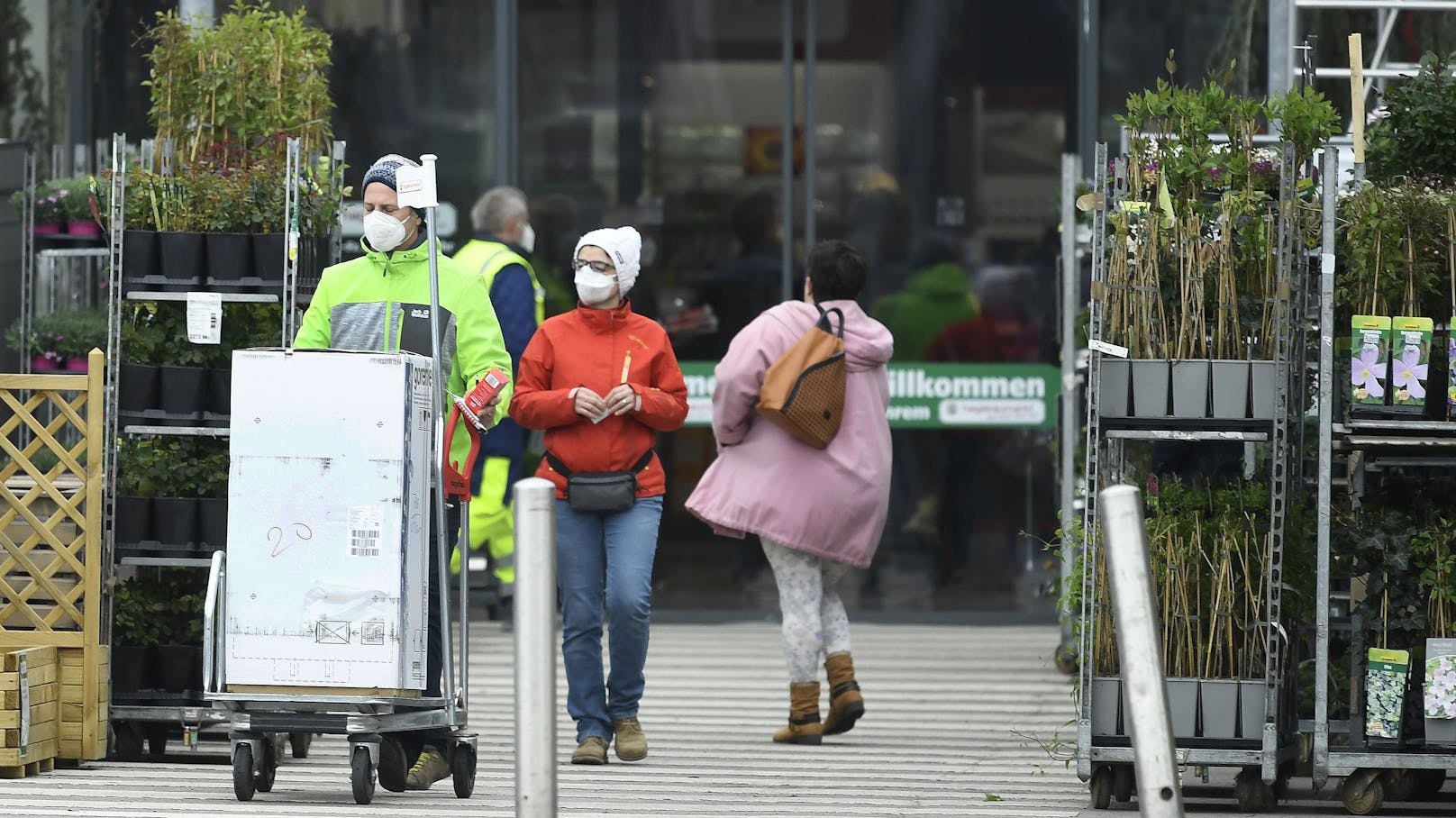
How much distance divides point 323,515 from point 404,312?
0.80 meters

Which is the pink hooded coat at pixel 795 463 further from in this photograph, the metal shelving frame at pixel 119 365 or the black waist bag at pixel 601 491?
the metal shelving frame at pixel 119 365

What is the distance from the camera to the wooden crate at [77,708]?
25.7 ft

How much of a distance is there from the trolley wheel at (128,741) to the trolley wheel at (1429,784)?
4204 mm

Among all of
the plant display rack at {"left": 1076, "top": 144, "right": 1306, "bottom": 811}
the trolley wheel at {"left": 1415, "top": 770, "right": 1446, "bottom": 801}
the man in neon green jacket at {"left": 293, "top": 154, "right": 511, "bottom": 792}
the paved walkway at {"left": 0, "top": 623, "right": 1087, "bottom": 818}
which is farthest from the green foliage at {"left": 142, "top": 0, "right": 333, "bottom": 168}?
the trolley wheel at {"left": 1415, "top": 770, "right": 1446, "bottom": 801}

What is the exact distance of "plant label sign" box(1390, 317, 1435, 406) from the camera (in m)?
7.02

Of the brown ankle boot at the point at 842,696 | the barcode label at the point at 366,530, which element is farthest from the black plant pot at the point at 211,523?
the brown ankle boot at the point at 842,696

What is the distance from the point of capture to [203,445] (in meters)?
8.16

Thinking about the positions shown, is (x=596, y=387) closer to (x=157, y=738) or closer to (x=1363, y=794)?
(x=157, y=738)

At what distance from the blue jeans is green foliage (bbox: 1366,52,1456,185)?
2669mm

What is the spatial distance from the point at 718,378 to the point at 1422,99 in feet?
9.07

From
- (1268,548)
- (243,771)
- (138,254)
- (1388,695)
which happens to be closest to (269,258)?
(138,254)

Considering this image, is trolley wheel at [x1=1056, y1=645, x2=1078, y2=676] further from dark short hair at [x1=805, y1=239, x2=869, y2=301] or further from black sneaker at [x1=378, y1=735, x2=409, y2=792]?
black sneaker at [x1=378, y1=735, x2=409, y2=792]

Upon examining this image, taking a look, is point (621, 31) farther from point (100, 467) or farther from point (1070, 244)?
point (100, 467)

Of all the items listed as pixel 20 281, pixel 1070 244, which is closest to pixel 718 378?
pixel 1070 244
